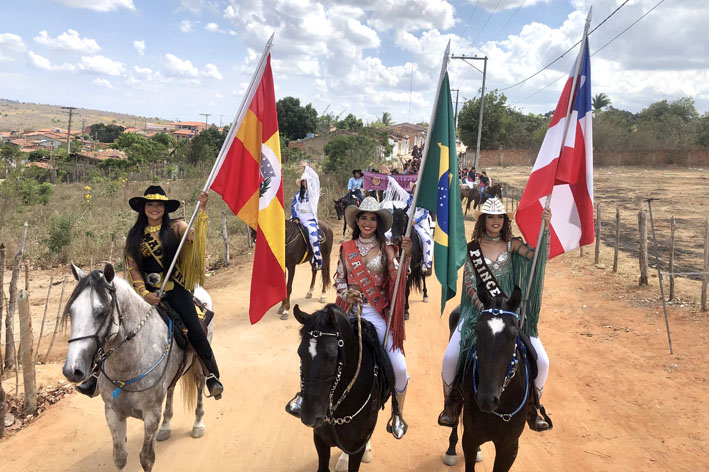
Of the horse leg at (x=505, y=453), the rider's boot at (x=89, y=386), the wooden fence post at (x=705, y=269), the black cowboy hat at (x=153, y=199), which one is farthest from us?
the wooden fence post at (x=705, y=269)

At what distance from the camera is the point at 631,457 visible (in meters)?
5.37

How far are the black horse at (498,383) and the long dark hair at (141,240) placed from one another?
297 cm

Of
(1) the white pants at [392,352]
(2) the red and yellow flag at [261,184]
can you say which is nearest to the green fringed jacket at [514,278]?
(1) the white pants at [392,352]

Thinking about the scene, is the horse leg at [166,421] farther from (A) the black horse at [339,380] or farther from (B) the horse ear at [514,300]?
(B) the horse ear at [514,300]

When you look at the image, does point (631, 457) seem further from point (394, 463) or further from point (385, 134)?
point (385, 134)

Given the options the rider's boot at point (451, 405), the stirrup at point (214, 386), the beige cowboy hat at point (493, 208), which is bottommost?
the stirrup at point (214, 386)

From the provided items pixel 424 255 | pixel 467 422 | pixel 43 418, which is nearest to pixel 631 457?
pixel 467 422

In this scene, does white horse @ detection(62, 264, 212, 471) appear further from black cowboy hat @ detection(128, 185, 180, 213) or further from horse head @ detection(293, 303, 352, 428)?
horse head @ detection(293, 303, 352, 428)

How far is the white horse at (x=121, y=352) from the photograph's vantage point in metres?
3.44

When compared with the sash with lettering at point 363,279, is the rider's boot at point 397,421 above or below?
below

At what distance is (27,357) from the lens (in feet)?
18.7

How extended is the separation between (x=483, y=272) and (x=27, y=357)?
5.35m

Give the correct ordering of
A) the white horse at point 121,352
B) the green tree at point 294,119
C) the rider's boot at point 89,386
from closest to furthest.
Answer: the white horse at point 121,352 → the rider's boot at point 89,386 → the green tree at point 294,119

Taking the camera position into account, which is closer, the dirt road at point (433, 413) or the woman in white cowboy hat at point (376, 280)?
the woman in white cowboy hat at point (376, 280)
